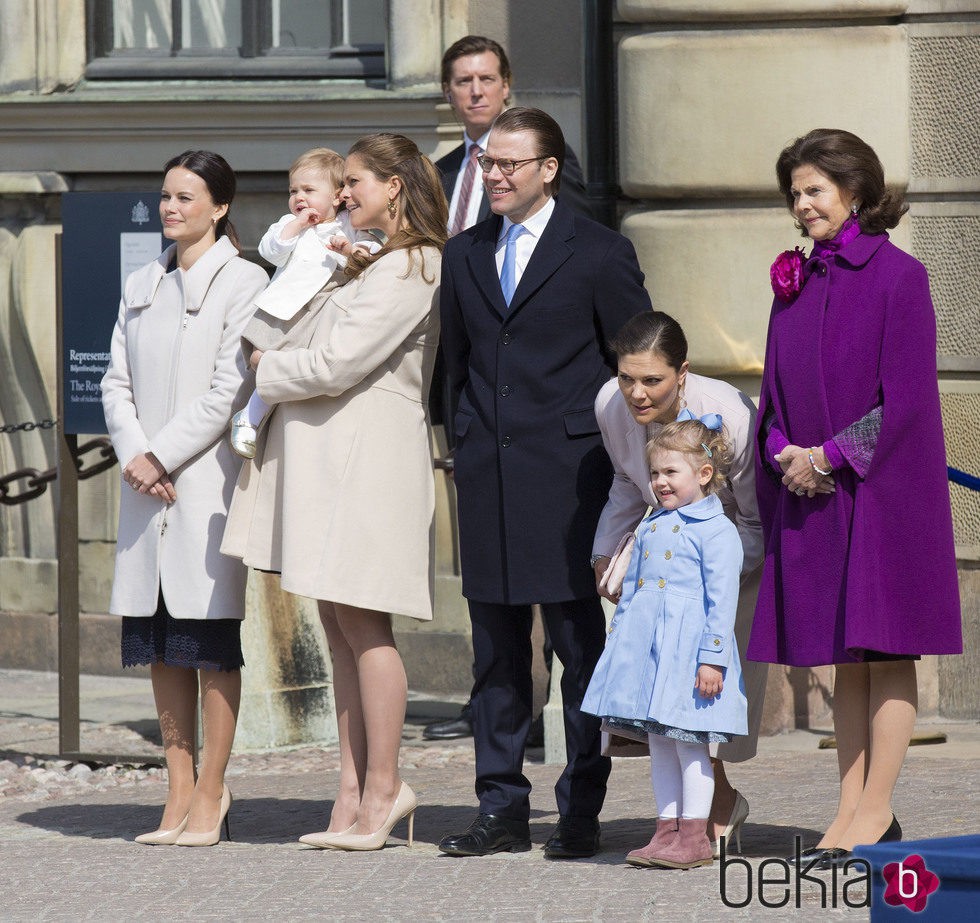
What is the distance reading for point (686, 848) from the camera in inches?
198

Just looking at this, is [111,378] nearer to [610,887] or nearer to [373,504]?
[373,504]

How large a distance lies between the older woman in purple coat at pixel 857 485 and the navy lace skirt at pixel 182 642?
1598 mm

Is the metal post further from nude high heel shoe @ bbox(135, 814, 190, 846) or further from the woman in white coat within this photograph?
nude high heel shoe @ bbox(135, 814, 190, 846)

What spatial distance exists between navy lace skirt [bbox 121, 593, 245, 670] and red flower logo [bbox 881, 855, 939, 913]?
108 inches

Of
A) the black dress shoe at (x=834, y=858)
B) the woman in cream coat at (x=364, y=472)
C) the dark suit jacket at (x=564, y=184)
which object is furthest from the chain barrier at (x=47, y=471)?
A: the black dress shoe at (x=834, y=858)

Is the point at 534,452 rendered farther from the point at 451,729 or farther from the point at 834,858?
the point at 451,729

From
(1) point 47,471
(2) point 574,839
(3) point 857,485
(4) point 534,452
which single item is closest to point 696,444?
(3) point 857,485

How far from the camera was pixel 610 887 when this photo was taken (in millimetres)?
4898

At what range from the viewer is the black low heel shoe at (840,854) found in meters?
4.89

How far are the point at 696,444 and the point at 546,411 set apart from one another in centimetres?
51

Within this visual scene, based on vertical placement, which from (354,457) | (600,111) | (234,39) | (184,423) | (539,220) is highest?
(234,39)

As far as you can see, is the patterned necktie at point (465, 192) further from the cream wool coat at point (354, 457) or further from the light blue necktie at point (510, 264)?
the light blue necktie at point (510, 264)

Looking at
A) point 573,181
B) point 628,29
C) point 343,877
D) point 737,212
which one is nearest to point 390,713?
point 343,877

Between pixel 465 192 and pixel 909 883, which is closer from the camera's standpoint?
pixel 909 883
